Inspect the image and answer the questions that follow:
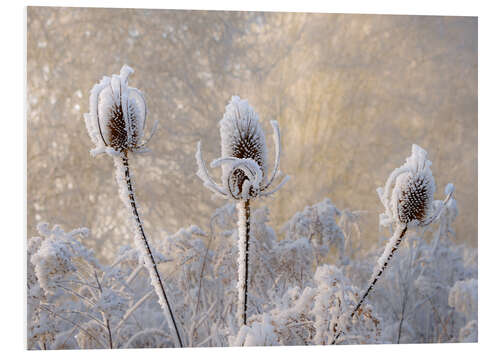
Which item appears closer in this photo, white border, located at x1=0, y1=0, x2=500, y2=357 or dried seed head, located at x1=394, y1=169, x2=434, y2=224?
dried seed head, located at x1=394, y1=169, x2=434, y2=224

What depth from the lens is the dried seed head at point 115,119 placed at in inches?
83.6

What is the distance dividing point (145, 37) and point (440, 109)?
1.49 meters

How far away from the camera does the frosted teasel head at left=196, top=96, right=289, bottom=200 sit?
2066 millimetres

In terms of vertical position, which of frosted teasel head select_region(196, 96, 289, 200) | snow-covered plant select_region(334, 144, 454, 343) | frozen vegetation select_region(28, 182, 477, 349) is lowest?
frozen vegetation select_region(28, 182, 477, 349)

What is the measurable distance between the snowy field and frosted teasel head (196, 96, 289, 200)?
0.54 metres

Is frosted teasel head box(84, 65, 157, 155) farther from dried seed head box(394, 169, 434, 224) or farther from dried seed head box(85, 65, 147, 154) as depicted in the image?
→ dried seed head box(394, 169, 434, 224)

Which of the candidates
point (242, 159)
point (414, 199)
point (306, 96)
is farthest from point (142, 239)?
point (306, 96)

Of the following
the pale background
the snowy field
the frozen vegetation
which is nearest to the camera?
the frozen vegetation

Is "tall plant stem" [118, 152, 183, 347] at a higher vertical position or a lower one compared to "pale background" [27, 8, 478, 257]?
lower

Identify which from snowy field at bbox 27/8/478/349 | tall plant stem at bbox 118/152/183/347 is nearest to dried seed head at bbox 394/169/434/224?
snowy field at bbox 27/8/478/349

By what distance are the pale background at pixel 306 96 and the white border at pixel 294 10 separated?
0.05m

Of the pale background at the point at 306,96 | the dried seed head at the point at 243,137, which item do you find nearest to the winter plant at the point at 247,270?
the dried seed head at the point at 243,137

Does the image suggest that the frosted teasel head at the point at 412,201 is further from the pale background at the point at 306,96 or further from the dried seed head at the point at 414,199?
the pale background at the point at 306,96

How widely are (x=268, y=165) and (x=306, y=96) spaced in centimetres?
50
